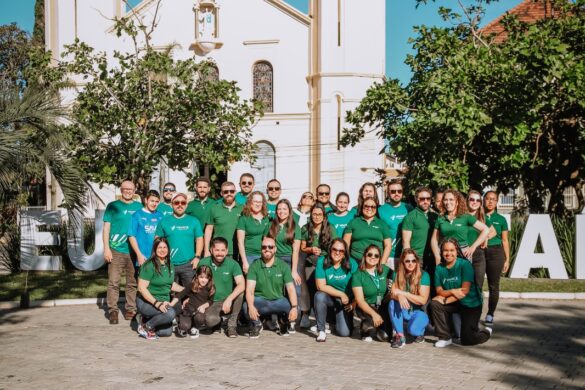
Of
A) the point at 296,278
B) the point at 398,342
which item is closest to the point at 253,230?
the point at 296,278

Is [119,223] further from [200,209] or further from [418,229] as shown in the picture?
[418,229]

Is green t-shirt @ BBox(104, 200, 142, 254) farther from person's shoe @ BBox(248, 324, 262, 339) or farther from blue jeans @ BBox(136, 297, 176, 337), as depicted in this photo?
person's shoe @ BBox(248, 324, 262, 339)

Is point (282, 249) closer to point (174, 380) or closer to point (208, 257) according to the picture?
point (208, 257)

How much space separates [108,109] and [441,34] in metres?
7.93

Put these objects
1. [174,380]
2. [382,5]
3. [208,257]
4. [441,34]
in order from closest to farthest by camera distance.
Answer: [174,380], [208,257], [441,34], [382,5]

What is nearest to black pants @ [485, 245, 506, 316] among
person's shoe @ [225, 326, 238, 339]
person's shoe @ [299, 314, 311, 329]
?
person's shoe @ [299, 314, 311, 329]

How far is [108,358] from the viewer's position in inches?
318

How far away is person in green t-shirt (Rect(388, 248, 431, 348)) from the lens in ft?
28.9

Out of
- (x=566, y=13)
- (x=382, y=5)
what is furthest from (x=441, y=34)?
(x=382, y=5)

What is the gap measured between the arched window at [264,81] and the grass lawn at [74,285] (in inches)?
841

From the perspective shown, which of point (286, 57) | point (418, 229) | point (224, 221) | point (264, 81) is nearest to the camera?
point (418, 229)

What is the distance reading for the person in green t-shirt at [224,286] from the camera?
9.43 m

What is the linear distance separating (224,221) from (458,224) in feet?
10.7

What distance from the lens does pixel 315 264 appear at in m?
10.0
